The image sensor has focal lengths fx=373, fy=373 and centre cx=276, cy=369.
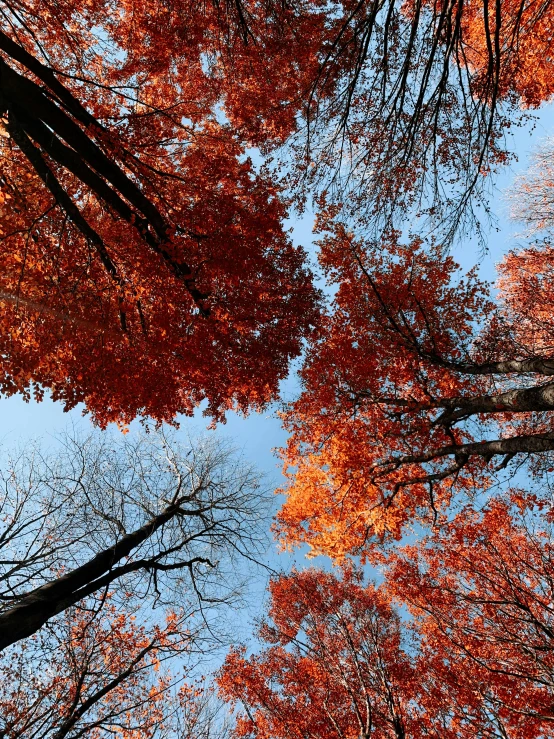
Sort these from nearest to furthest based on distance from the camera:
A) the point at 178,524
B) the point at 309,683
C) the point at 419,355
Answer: the point at 419,355
the point at 178,524
the point at 309,683

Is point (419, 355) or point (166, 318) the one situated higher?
point (419, 355)

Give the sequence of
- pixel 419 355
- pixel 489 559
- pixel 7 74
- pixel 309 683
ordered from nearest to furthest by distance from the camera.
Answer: pixel 7 74 → pixel 419 355 → pixel 489 559 → pixel 309 683

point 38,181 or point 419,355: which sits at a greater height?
point 419,355

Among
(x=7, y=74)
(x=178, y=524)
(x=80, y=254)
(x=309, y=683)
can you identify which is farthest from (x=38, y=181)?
(x=309, y=683)

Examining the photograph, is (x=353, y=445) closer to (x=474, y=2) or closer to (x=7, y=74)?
(x=7, y=74)

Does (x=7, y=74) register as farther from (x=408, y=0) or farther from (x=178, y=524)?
(x=178, y=524)

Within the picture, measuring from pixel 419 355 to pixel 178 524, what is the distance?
24.4ft

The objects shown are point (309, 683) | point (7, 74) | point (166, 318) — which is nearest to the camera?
point (7, 74)

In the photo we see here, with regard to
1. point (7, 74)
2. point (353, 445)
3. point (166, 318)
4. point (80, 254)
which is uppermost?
point (353, 445)

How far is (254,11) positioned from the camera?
9.48 m

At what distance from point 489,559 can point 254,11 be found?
1485 centimetres

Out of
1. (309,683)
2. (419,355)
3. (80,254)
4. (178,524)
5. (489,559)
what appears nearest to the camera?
(80,254)

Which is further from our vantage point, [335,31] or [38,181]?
[335,31]

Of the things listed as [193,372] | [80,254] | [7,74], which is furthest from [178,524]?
[7,74]
